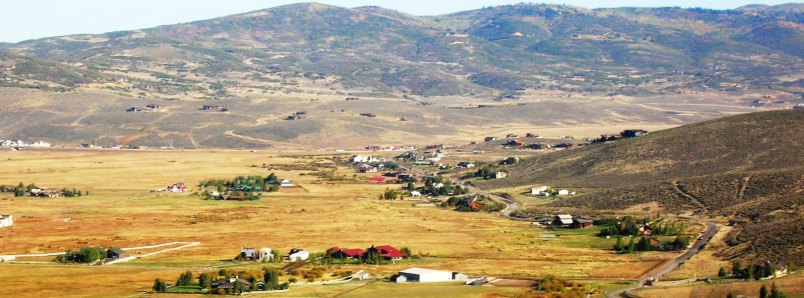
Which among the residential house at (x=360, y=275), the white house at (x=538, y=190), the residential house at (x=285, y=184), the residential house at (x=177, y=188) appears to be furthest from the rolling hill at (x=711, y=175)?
the residential house at (x=177, y=188)

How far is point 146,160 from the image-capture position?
183000 mm

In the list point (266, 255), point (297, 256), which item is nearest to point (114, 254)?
point (266, 255)

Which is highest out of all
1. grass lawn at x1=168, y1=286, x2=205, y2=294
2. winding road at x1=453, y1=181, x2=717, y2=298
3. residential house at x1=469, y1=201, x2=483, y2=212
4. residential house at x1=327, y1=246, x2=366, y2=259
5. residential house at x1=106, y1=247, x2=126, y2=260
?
residential house at x1=106, y1=247, x2=126, y2=260

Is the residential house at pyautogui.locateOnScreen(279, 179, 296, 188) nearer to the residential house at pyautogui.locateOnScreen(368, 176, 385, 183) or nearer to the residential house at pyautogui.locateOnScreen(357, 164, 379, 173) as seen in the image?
the residential house at pyautogui.locateOnScreen(368, 176, 385, 183)

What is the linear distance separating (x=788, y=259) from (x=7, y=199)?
80.1 meters

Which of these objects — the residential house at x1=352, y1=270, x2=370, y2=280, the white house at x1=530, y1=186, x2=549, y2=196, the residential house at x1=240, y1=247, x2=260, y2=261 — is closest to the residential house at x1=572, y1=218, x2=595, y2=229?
the white house at x1=530, y1=186, x2=549, y2=196

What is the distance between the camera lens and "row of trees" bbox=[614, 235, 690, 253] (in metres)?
82.5

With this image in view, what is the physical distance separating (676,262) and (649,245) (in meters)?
6.60

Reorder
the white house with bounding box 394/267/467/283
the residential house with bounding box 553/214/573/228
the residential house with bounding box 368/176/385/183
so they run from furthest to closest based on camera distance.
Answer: the residential house with bounding box 368/176/385/183, the residential house with bounding box 553/214/573/228, the white house with bounding box 394/267/467/283

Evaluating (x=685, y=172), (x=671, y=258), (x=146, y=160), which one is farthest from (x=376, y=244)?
(x=146, y=160)

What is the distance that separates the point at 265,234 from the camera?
9419cm

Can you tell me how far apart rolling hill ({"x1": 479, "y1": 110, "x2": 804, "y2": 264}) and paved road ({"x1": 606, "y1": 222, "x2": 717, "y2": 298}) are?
2.20 m

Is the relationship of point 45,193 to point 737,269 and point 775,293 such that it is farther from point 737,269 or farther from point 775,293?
point 775,293

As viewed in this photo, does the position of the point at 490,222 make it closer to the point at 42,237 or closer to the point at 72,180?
the point at 42,237
